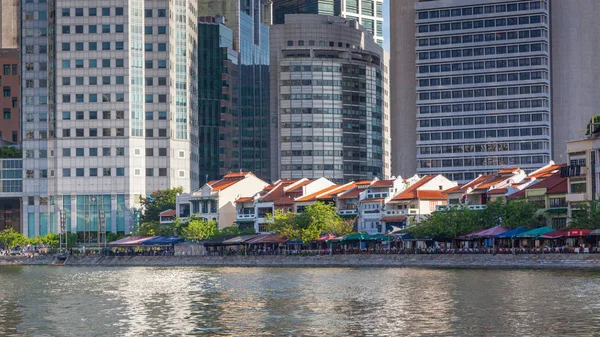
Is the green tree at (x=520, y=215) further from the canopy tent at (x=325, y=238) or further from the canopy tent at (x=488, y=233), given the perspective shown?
the canopy tent at (x=325, y=238)

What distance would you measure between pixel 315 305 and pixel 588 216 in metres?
67.8

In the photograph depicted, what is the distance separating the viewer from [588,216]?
16025 centimetres

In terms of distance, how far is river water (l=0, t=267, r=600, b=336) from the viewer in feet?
275

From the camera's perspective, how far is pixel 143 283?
13975 centimetres

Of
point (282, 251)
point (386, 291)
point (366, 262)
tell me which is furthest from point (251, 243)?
point (386, 291)

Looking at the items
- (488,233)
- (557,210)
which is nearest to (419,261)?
(488,233)

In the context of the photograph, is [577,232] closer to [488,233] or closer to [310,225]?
[488,233]

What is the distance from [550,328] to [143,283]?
66.8 m

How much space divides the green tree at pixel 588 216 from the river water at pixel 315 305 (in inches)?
696

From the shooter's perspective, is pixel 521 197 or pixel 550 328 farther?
pixel 521 197

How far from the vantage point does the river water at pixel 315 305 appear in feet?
275

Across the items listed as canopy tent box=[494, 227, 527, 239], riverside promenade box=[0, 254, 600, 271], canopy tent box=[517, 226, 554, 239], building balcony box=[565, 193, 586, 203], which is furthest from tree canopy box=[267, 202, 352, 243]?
canopy tent box=[517, 226, 554, 239]

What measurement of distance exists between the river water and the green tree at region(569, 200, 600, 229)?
58.0 feet

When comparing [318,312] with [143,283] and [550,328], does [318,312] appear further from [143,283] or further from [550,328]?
[143,283]
